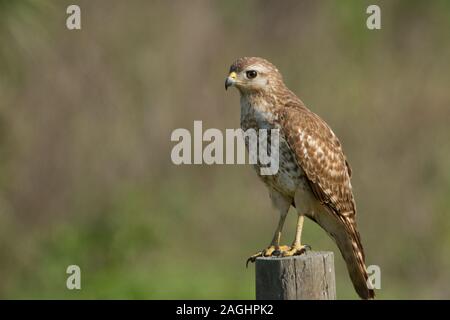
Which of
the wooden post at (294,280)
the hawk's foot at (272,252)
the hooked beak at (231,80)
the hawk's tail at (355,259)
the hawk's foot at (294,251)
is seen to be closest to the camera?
the wooden post at (294,280)

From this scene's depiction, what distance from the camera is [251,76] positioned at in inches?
247

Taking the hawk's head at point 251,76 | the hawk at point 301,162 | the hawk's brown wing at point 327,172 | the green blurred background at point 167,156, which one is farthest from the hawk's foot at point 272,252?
the green blurred background at point 167,156

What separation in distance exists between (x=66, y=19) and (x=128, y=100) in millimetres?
980

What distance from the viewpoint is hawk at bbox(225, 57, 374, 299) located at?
20.1 feet

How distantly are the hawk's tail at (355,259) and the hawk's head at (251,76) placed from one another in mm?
1030

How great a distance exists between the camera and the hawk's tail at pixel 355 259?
239 inches

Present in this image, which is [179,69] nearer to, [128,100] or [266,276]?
[128,100]

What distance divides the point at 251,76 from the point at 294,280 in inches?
65.8

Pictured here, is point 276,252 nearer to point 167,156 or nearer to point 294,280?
point 294,280

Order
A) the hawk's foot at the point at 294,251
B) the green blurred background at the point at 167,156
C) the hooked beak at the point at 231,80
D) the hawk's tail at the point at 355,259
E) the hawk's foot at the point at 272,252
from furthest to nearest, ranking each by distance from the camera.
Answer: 1. the green blurred background at the point at 167,156
2. the hooked beak at the point at 231,80
3. the hawk's tail at the point at 355,259
4. the hawk's foot at the point at 272,252
5. the hawk's foot at the point at 294,251

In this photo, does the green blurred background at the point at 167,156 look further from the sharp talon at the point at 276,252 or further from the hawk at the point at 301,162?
the sharp talon at the point at 276,252
